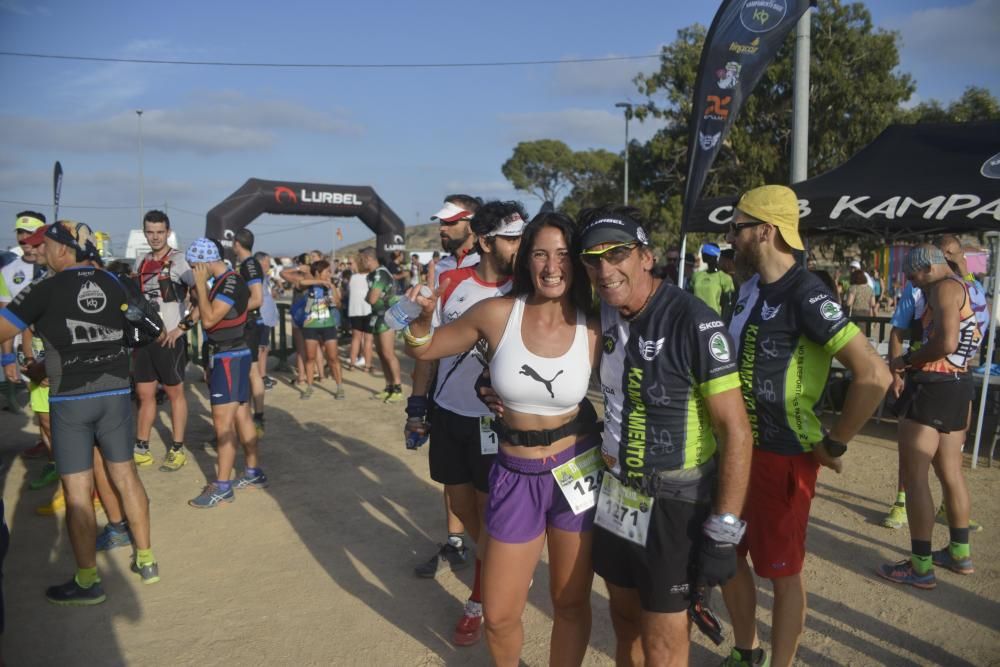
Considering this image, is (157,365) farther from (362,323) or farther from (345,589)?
(362,323)

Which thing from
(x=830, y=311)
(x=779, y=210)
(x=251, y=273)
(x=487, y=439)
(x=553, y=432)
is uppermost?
(x=779, y=210)

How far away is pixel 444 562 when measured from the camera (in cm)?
416

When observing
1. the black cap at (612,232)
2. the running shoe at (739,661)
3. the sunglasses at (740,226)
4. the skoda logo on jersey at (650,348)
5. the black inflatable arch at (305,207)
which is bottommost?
the running shoe at (739,661)

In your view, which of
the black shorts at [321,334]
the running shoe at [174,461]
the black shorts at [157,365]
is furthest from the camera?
the black shorts at [321,334]

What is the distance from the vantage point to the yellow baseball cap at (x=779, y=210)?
Result: 2.63 metres

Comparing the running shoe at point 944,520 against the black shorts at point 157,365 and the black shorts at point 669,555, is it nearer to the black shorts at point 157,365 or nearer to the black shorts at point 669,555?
the black shorts at point 669,555

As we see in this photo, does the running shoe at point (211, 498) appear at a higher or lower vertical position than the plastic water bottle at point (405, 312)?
lower

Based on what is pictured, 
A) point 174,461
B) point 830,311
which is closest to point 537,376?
point 830,311

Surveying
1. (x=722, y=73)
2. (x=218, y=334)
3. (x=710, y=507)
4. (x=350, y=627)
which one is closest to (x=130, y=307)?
(x=218, y=334)

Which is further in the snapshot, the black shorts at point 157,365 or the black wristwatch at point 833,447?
the black shorts at point 157,365

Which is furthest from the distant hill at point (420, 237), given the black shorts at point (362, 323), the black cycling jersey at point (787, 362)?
the black cycling jersey at point (787, 362)

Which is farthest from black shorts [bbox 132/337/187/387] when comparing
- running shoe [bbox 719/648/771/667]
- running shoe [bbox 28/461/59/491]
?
running shoe [bbox 719/648/771/667]

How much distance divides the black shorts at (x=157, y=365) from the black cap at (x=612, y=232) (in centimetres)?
491

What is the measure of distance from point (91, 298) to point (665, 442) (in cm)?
325
